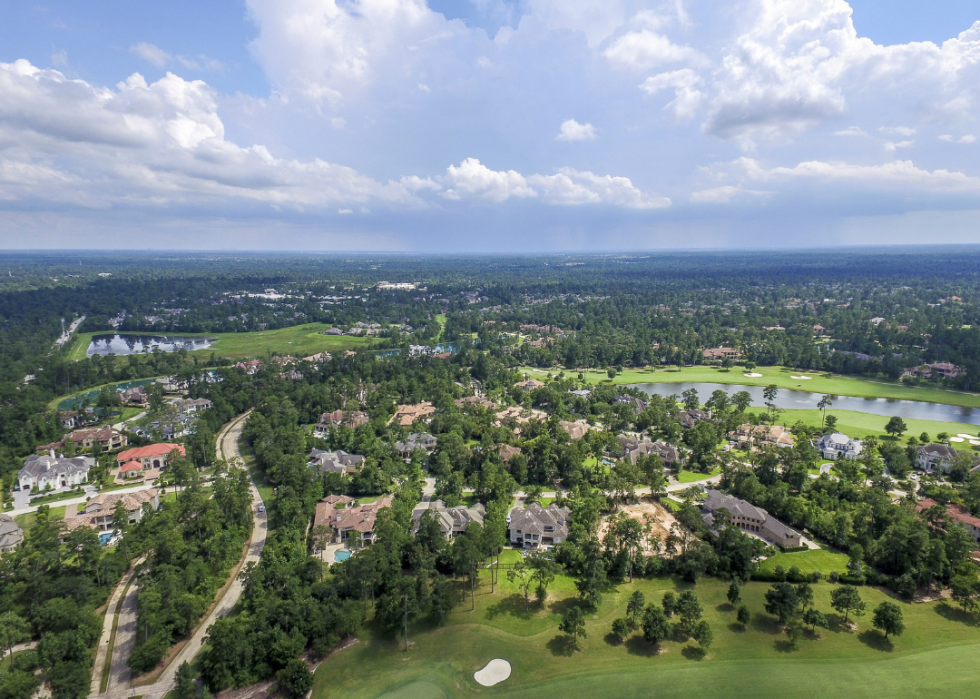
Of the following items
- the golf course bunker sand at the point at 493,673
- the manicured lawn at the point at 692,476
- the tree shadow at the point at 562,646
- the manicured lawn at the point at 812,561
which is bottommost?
the golf course bunker sand at the point at 493,673

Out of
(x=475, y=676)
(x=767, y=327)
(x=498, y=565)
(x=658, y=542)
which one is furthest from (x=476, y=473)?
(x=767, y=327)

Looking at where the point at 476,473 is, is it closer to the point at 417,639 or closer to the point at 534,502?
the point at 534,502

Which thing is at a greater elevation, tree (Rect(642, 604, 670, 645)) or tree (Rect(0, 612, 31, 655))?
tree (Rect(0, 612, 31, 655))

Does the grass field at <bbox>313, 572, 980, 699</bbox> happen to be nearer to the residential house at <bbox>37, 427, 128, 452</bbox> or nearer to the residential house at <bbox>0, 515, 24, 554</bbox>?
the residential house at <bbox>0, 515, 24, 554</bbox>

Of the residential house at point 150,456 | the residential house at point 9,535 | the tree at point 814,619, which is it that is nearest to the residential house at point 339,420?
the residential house at point 150,456

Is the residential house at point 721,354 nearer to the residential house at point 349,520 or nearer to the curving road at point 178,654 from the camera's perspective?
the residential house at point 349,520

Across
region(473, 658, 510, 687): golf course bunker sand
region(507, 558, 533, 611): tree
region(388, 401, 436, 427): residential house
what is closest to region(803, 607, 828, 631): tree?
region(507, 558, 533, 611): tree
